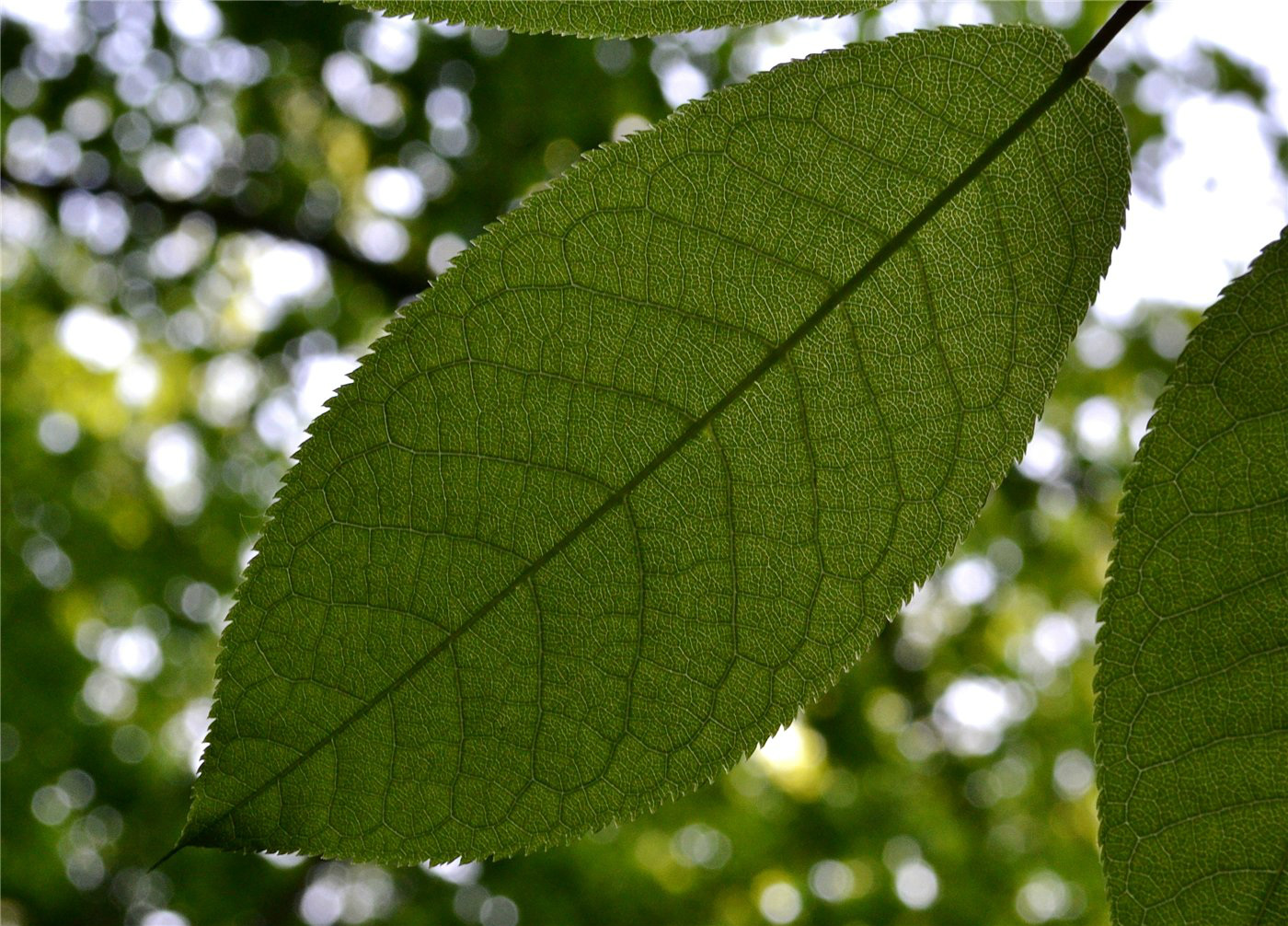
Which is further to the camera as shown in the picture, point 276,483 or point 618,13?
point 276,483

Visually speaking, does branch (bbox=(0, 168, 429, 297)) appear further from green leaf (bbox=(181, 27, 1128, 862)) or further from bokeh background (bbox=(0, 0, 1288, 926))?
green leaf (bbox=(181, 27, 1128, 862))

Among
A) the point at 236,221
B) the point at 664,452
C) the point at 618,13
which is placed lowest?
the point at 664,452

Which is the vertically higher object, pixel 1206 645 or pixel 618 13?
pixel 618 13

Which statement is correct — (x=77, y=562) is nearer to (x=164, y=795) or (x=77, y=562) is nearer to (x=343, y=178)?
(x=164, y=795)

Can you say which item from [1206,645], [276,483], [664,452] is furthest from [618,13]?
[276,483]

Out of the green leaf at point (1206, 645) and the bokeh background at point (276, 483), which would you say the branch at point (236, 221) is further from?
the green leaf at point (1206, 645)

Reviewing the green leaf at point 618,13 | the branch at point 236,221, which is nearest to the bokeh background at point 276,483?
the branch at point 236,221

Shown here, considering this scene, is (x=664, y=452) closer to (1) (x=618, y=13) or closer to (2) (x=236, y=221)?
(1) (x=618, y=13)
